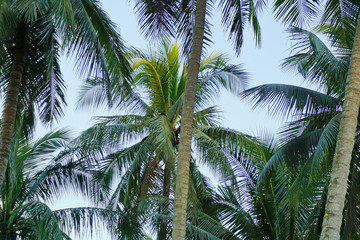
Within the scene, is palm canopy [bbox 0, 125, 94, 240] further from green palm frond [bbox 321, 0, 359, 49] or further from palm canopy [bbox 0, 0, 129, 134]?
green palm frond [bbox 321, 0, 359, 49]

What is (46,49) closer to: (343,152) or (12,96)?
(12,96)

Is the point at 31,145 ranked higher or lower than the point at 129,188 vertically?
higher

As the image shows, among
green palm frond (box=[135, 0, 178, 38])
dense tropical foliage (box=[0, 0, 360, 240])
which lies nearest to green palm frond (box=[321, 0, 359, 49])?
dense tropical foliage (box=[0, 0, 360, 240])

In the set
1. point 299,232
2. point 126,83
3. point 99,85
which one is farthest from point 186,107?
point 99,85

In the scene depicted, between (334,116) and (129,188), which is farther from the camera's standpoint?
(129,188)

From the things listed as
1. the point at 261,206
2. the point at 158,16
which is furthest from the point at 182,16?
the point at 261,206

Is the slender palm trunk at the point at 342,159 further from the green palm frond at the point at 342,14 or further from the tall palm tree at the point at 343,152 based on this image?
the green palm frond at the point at 342,14

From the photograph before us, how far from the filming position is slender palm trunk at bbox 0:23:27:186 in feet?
39.7

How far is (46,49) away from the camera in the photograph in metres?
13.0

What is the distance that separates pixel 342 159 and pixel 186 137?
264 centimetres

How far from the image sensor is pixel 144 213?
52.3 ft

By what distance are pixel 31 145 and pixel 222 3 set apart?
7.01 meters

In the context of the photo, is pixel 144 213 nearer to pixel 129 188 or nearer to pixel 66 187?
pixel 129 188

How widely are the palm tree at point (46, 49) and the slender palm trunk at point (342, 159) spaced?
4.38m
